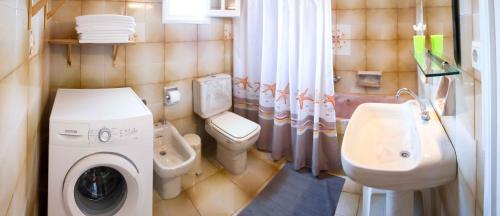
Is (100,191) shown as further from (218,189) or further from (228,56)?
(228,56)

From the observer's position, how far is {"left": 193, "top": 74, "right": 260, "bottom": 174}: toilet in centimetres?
247

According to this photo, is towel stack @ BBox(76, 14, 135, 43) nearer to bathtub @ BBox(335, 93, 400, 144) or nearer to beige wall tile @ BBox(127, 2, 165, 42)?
beige wall tile @ BBox(127, 2, 165, 42)

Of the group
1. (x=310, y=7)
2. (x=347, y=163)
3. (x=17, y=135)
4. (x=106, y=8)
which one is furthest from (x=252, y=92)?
(x=17, y=135)

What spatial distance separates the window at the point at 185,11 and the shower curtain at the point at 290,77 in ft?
1.55

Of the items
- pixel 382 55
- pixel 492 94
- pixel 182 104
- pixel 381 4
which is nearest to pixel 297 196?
pixel 182 104

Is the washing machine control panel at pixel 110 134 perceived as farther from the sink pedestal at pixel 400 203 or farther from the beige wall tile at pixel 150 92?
the sink pedestal at pixel 400 203

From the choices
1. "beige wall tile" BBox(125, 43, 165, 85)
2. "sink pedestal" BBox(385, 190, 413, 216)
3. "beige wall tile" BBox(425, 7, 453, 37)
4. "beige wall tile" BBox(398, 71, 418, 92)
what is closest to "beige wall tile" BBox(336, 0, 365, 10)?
"beige wall tile" BBox(398, 71, 418, 92)

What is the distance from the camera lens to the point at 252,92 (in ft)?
9.98

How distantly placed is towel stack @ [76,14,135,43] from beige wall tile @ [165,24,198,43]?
53 centimetres

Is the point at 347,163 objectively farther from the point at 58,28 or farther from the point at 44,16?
the point at 58,28

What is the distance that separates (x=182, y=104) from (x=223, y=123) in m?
0.43

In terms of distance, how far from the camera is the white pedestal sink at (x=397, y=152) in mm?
1082

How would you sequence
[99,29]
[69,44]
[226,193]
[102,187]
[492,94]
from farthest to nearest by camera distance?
[226,193], [69,44], [99,29], [102,187], [492,94]

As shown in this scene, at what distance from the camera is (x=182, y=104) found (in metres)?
2.71
